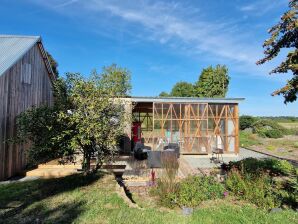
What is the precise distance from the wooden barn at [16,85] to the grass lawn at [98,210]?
2906 mm

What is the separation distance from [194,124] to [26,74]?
31.4 feet

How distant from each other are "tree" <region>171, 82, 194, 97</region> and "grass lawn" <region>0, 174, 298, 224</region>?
46.3 metres

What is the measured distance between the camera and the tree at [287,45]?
571 cm

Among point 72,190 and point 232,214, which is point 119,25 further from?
point 232,214

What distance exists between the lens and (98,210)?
18.7ft

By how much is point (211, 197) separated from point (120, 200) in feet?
7.23

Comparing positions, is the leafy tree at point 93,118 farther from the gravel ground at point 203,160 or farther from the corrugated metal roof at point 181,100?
the corrugated metal roof at point 181,100

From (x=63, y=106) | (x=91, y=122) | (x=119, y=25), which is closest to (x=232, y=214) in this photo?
(x=91, y=122)

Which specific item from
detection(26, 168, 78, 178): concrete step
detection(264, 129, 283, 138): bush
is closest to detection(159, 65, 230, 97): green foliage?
detection(264, 129, 283, 138): bush

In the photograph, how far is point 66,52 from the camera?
81.3 ft

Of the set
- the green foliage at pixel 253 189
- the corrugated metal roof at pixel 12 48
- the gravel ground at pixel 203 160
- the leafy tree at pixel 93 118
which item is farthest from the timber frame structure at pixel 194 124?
the green foliage at pixel 253 189

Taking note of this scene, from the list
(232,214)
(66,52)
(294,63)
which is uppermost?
(66,52)

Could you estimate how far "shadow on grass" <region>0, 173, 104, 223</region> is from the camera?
5320mm

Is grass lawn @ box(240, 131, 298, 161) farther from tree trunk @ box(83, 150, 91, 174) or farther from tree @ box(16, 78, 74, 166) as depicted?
tree @ box(16, 78, 74, 166)
